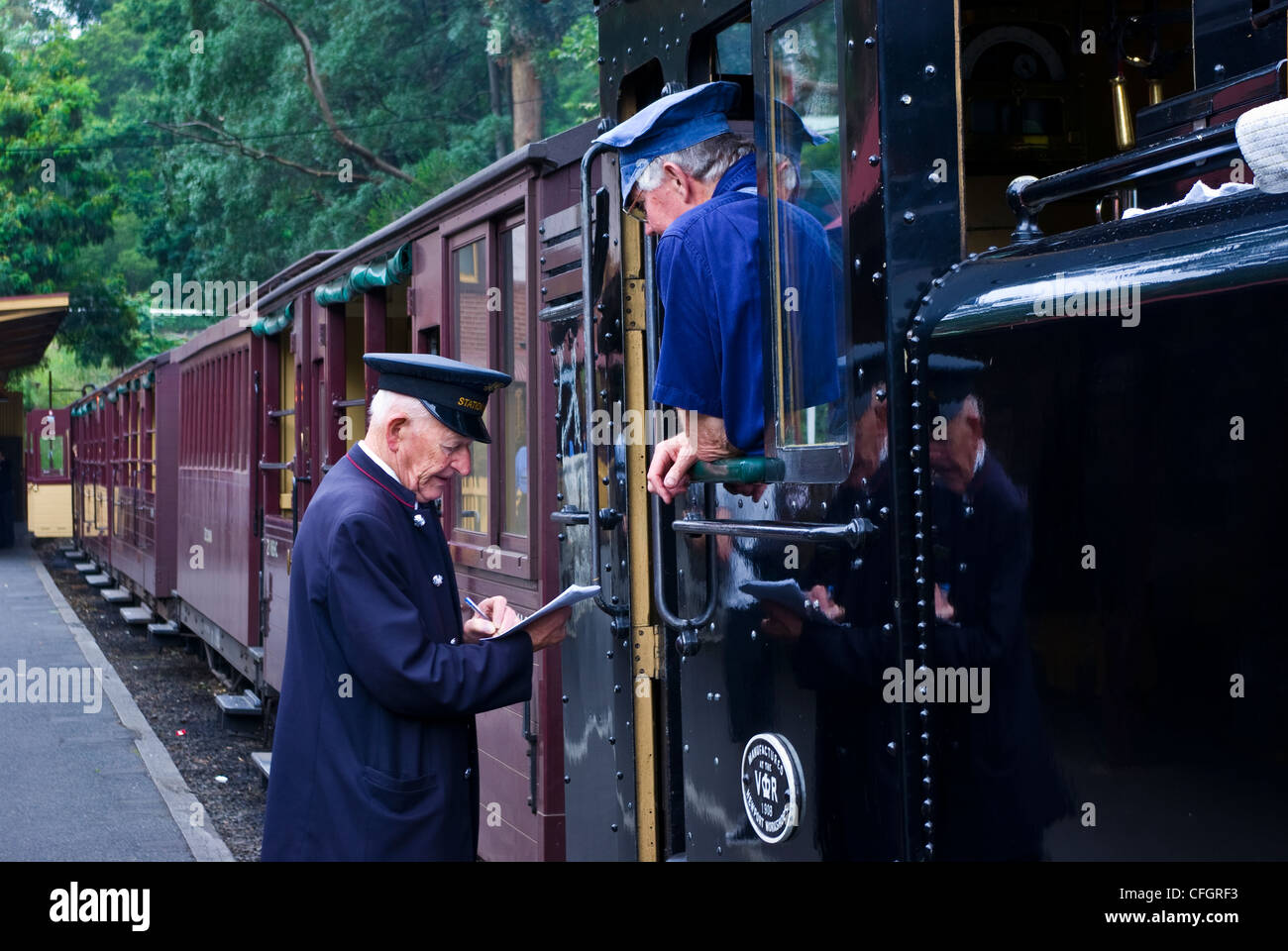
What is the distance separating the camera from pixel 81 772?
917 cm

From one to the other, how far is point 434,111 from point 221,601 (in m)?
16.2

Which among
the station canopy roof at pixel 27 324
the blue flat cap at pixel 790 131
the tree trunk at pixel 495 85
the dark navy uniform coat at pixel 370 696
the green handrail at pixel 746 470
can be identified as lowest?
the dark navy uniform coat at pixel 370 696

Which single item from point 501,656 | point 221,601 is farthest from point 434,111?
point 501,656

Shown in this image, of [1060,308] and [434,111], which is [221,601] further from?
[434,111]

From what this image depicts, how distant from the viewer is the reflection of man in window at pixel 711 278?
2.84 metres

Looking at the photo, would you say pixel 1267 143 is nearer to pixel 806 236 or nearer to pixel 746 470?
pixel 806 236

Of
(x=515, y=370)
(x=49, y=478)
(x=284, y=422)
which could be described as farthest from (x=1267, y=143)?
(x=49, y=478)

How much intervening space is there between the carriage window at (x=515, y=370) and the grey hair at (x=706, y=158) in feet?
6.87

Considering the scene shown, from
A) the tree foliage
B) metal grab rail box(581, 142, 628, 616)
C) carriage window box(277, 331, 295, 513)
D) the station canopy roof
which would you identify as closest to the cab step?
carriage window box(277, 331, 295, 513)

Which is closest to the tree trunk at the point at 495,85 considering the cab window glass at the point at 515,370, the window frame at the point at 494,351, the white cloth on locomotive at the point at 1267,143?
the window frame at the point at 494,351

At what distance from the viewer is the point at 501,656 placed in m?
3.19

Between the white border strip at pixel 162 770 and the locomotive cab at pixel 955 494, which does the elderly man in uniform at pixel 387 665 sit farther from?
the white border strip at pixel 162 770

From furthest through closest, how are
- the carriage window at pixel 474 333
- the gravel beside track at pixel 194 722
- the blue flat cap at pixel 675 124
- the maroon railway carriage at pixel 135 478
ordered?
the maroon railway carriage at pixel 135 478, the gravel beside track at pixel 194 722, the carriage window at pixel 474 333, the blue flat cap at pixel 675 124
